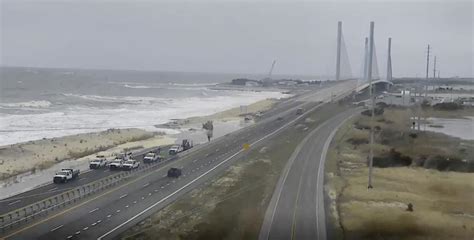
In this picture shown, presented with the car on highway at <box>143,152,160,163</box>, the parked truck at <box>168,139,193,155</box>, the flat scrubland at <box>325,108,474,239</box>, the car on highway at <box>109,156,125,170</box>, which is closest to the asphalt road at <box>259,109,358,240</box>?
the flat scrubland at <box>325,108,474,239</box>

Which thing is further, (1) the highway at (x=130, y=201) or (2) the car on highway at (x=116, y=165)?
(2) the car on highway at (x=116, y=165)

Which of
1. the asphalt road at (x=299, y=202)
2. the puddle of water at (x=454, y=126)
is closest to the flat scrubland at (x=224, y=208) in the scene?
the asphalt road at (x=299, y=202)

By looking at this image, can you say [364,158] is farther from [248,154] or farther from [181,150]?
[181,150]

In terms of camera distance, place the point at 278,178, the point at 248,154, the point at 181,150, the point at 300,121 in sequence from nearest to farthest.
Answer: the point at 278,178 < the point at 248,154 < the point at 181,150 < the point at 300,121

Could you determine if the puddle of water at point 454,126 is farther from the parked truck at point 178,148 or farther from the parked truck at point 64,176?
the parked truck at point 64,176

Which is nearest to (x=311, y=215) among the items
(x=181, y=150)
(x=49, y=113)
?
(x=181, y=150)

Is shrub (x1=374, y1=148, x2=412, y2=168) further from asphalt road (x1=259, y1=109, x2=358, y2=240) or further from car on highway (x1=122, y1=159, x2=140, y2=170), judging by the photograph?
car on highway (x1=122, y1=159, x2=140, y2=170)
